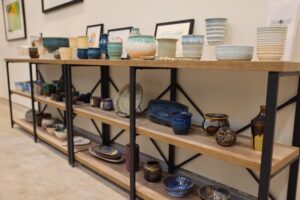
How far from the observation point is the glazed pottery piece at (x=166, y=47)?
4.61ft

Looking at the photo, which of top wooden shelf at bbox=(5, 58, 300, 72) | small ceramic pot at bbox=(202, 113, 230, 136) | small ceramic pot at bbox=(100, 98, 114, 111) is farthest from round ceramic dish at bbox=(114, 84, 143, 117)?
small ceramic pot at bbox=(202, 113, 230, 136)

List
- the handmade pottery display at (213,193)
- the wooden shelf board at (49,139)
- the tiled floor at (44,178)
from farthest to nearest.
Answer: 1. the wooden shelf board at (49,139)
2. the tiled floor at (44,178)
3. the handmade pottery display at (213,193)

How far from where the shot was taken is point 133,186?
1595 mm

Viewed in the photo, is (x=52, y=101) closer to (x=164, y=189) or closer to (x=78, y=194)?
(x=78, y=194)

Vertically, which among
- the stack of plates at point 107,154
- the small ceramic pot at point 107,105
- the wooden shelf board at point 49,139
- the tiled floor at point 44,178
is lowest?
the tiled floor at point 44,178

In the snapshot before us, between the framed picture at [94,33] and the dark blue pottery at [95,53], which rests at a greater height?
the framed picture at [94,33]

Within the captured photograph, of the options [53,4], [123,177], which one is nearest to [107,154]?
[123,177]

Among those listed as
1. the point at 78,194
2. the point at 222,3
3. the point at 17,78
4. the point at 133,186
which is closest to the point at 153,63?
the point at 222,3

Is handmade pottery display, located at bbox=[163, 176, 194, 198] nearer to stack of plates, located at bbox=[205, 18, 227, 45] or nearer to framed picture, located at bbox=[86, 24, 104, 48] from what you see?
stack of plates, located at bbox=[205, 18, 227, 45]

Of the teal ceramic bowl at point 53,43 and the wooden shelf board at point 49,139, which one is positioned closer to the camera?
the wooden shelf board at point 49,139

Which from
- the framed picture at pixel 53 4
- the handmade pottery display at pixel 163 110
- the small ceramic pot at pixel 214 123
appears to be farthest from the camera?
the framed picture at pixel 53 4

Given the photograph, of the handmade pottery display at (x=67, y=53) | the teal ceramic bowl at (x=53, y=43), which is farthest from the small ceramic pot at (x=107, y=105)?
the teal ceramic bowl at (x=53, y=43)

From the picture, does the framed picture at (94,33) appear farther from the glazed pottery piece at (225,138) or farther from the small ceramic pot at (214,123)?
the glazed pottery piece at (225,138)

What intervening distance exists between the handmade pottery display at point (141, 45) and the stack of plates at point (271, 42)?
2.04 feet
